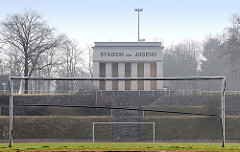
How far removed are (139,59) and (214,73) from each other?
2902 cm

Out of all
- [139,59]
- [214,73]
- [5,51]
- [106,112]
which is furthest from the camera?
[214,73]

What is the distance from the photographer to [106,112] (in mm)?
35125

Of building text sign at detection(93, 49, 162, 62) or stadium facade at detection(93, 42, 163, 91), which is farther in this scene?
building text sign at detection(93, 49, 162, 62)

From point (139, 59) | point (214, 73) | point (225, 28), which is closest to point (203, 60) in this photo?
point (214, 73)

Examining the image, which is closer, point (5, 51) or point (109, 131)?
point (109, 131)

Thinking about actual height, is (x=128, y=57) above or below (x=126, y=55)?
below

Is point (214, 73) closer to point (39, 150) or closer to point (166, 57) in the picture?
point (166, 57)

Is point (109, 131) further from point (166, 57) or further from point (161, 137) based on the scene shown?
point (166, 57)

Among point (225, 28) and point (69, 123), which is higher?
point (225, 28)

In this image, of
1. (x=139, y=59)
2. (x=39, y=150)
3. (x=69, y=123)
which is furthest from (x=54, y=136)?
(x=139, y=59)

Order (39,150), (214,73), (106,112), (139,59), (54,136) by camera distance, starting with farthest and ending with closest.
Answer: (214,73), (139,59), (106,112), (54,136), (39,150)

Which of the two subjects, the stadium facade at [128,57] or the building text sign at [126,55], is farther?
the building text sign at [126,55]

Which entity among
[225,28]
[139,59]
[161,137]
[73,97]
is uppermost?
[225,28]

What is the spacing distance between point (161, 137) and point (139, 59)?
1937 cm
